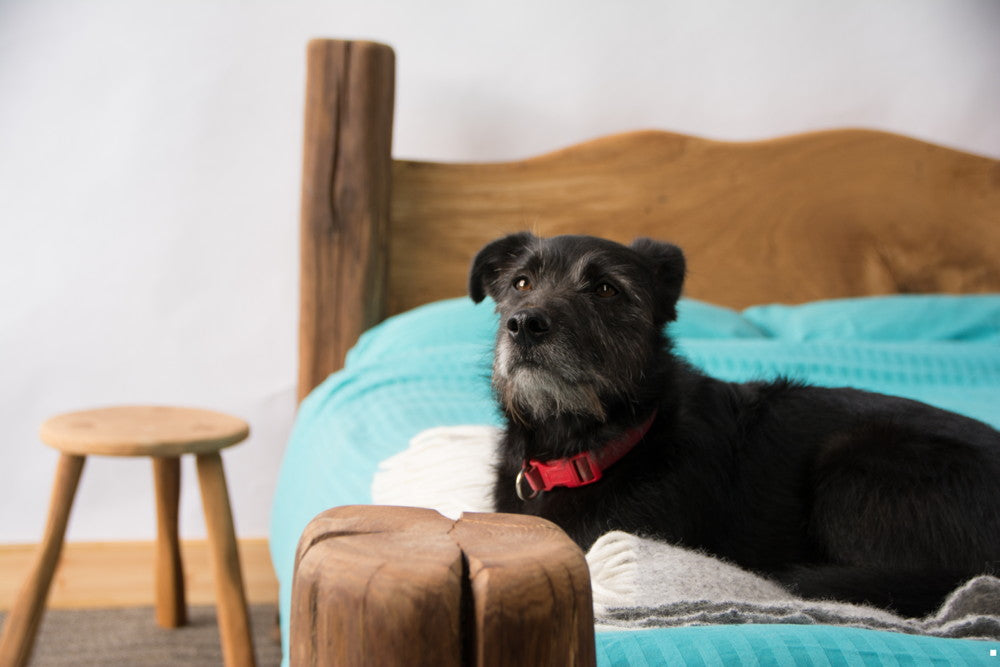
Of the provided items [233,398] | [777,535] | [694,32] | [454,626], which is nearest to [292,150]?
[233,398]

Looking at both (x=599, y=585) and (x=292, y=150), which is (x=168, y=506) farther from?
(x=599, y=585)

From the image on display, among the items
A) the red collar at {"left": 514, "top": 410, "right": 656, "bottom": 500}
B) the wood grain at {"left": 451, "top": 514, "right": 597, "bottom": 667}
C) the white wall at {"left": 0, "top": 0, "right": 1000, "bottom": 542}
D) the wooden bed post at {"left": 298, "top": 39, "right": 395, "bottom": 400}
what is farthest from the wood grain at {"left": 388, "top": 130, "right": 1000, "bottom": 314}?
the wood grain at {"left": 451, "top": 514, "right": 597, "bottom": 667}

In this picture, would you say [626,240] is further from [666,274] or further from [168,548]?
[168,548]

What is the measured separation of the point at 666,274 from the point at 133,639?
85.5 inches

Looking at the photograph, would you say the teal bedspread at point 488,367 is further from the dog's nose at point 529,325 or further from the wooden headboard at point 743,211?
the wooden headboard at point 743,211

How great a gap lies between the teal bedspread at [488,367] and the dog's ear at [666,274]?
369 millimetres

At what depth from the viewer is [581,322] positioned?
1415 mm

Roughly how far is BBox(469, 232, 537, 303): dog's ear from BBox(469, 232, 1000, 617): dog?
4.3 inches

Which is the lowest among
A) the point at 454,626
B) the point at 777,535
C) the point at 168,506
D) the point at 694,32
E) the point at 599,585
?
the point at 168,506

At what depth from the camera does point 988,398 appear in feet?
7.10

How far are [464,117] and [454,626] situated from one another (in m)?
3.10

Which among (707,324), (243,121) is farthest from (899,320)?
(243,121)

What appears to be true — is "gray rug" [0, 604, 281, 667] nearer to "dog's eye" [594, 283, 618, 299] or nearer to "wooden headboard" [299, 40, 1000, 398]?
"wooden headboard" [299, 40, 1000, 398]

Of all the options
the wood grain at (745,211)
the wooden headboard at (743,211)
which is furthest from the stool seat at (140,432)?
the wood grain at (745,211)
